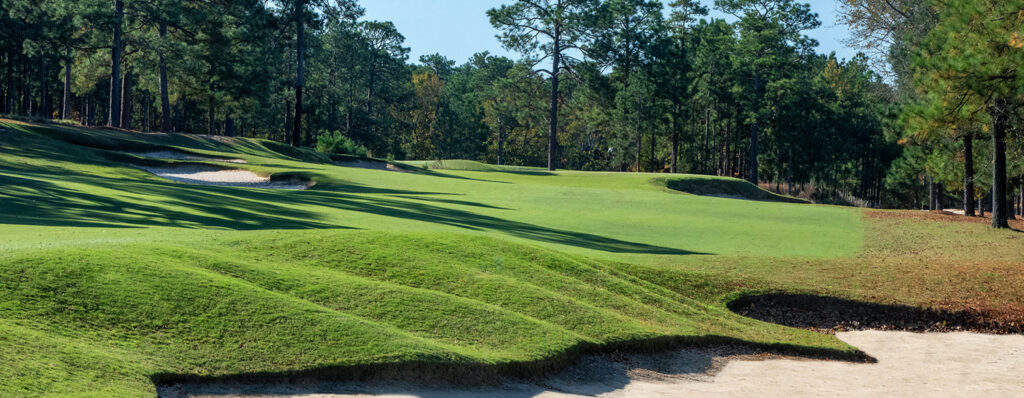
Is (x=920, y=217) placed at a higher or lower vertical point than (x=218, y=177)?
lower

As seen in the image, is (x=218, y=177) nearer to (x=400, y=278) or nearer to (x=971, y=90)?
(x=400, y=278)

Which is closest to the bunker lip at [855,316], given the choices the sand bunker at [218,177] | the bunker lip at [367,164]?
the sand bunker at [218,177]

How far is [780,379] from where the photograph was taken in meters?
11.5

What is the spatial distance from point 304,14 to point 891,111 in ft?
130

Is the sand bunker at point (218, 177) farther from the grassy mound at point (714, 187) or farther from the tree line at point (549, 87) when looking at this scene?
the grassy mound at point (714, 187)

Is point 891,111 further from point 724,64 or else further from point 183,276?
point 724,64

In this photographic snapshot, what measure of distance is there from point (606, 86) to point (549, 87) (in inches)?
239

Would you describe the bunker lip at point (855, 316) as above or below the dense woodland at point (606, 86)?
below

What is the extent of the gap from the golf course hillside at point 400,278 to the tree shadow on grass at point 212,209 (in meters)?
0.11

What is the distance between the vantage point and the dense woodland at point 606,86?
94.7 ft

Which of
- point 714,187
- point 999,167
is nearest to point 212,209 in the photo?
point 999,167

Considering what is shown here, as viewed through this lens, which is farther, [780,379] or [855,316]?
[855,316]

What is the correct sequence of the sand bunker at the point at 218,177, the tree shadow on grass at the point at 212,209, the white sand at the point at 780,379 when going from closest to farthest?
the white sand at the point at 780,379 < the tree shadow on grass at the point at 212,209 < the sand bunker at the point at 218,177

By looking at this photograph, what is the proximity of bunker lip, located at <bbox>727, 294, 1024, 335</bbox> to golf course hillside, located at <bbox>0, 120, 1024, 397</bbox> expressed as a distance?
0.09 m
